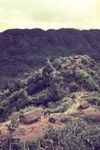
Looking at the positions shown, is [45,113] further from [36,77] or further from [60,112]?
[36,77]


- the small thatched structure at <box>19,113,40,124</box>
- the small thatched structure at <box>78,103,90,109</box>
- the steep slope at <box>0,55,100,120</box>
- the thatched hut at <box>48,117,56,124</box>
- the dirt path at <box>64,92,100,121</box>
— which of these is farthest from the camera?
the steep slope at <box>0,55,100,120</box>

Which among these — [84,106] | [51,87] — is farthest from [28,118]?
[51,87]

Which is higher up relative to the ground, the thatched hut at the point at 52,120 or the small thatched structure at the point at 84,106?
the small thatched structure at the point at 84,106

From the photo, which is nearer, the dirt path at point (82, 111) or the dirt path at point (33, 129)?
the dirt path at point (33, 129)

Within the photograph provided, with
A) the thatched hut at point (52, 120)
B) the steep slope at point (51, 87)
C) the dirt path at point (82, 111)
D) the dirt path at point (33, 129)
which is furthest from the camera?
the steep slope at point (51, 87)

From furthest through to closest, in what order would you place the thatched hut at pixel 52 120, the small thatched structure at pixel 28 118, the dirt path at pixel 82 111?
the dirt path at pixel 82 111
the small thatched structure at pixel 28 118
the thatched hut at pixel 52 120

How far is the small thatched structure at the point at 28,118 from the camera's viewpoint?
16625 centimetres

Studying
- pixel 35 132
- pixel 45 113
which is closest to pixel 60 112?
pixel 45 113

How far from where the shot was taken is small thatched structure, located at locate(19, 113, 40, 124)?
166250 millimetres

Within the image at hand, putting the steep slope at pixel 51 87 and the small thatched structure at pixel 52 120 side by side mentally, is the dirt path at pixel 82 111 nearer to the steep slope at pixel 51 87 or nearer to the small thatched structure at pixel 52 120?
the small thatched structure at pixel 52 120

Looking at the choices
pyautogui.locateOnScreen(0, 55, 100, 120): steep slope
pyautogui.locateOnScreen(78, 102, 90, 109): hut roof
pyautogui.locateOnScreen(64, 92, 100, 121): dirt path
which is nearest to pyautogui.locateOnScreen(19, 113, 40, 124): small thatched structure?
pyautogui.locateOnScreen(64, 92, 100, 121): dirt path

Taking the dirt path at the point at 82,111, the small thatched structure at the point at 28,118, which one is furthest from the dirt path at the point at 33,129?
the dirt path at the point at 82,111

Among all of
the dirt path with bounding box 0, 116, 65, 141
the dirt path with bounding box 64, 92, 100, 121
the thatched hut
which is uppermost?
the dirt path with bounding box 64, 92, 100, 121

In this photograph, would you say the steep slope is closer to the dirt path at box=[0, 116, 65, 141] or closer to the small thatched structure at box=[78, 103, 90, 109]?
the small thatched structure at box=[78, 103, 90, 109]
